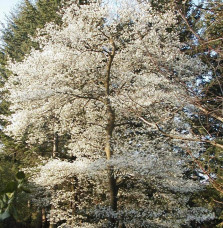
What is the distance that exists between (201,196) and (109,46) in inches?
285

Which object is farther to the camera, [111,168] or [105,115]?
[105,115]

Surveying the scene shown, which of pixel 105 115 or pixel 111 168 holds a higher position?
pixel 105 115

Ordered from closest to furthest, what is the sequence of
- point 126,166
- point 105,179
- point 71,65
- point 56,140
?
point 126,166 < point 105,179 < point 71,65 < point 56,140

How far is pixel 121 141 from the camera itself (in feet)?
32.5

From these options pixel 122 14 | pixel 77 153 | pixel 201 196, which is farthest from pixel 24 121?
pixel 201 196

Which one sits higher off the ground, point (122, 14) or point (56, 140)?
point (122, 14)

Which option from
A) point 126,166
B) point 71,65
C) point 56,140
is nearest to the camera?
point 126,166

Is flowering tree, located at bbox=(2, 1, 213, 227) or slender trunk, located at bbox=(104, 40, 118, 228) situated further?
flowering tree, located at bbox=(2, 1, 213, 227)

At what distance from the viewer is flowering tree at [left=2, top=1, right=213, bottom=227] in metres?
9.00

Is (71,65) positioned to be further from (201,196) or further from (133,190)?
(201,196)

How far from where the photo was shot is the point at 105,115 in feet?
34.6

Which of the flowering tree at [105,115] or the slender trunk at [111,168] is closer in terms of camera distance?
the slender trunk at [111,168]

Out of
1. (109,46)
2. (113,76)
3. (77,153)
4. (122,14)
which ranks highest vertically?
(122,14)

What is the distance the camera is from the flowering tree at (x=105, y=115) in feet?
29.5
